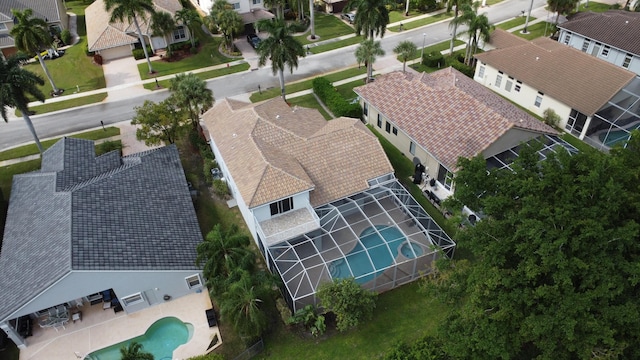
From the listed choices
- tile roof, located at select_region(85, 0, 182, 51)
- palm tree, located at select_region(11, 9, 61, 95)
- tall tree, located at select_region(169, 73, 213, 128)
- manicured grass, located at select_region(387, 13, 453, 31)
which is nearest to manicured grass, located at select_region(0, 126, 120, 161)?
tall tree, located at select_region(169, 73, 213, 128)

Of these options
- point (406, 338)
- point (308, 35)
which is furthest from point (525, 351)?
point (308, 35)

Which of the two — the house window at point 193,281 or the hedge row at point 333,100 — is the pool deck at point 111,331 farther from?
the hedge row at point 333,100

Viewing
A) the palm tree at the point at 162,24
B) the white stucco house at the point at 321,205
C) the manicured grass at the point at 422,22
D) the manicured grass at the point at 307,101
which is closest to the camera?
the white stucco house at the point at 321,205

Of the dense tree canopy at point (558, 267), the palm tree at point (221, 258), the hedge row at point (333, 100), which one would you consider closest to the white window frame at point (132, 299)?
the palm tree at point (221, 258)

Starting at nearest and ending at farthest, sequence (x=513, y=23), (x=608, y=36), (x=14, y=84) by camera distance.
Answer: (x=14, y=84)
(x=608, y=36)
(x=513, y=23)

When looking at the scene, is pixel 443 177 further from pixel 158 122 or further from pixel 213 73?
pixel 213 73

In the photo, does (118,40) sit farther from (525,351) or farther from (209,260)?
(525,351)

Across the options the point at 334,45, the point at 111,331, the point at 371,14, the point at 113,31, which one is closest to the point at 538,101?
the point at 371,14

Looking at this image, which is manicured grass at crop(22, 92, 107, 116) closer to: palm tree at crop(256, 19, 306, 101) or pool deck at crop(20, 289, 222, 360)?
palm tree at crop(256, 19, 306, 101)
